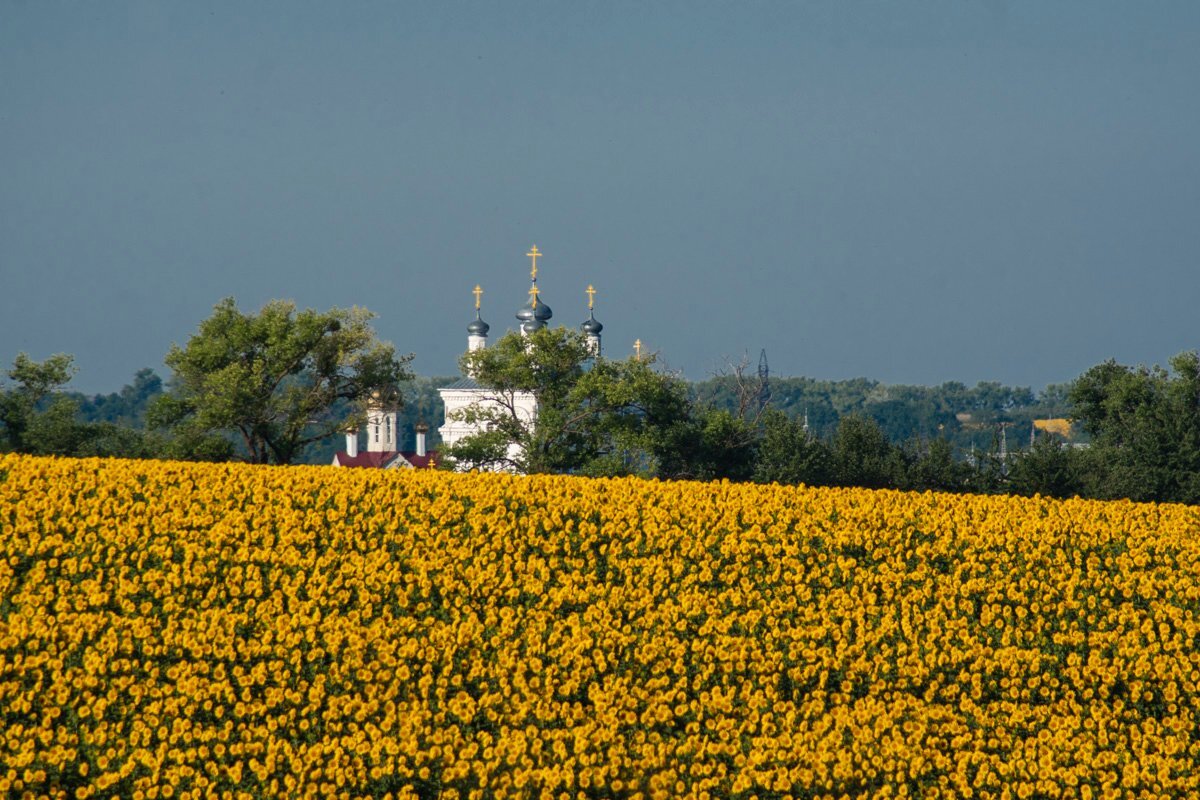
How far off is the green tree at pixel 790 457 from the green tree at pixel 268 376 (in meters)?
11.3

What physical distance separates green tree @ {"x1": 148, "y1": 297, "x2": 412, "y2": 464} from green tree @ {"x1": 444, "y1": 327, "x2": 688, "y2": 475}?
3.39 m

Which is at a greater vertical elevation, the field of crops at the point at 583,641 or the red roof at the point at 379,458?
the red roof at the point at 379,458

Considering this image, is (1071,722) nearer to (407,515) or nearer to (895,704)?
(895,704)

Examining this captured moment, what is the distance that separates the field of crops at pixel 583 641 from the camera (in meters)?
14.4

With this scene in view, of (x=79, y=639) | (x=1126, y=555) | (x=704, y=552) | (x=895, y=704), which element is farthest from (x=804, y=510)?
(x=79, y=639)

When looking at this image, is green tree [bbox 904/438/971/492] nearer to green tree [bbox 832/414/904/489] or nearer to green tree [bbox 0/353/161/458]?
green tree [bbox 832/414/904/489]

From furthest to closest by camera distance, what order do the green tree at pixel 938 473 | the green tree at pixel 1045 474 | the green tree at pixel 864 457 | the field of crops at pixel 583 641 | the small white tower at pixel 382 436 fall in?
the small white tower at pixel 382 436 → the green tree at pixel 864 457 → the green tree at pixel 938 473 → the green tree at pixel 1045 474 → the field of crops at pixel 583 641

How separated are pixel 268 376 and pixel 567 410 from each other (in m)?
8.38

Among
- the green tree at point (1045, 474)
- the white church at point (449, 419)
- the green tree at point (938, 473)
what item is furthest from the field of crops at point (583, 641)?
the white church at point (449, 419)

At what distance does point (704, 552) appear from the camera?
64.5 ft

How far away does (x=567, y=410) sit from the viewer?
41.5 metres

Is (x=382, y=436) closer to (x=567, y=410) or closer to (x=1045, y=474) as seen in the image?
(x=567, y=410)

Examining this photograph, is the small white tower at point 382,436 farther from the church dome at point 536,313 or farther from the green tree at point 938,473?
the green tree at point 938,473

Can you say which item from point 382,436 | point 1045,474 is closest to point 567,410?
point 1045,474
